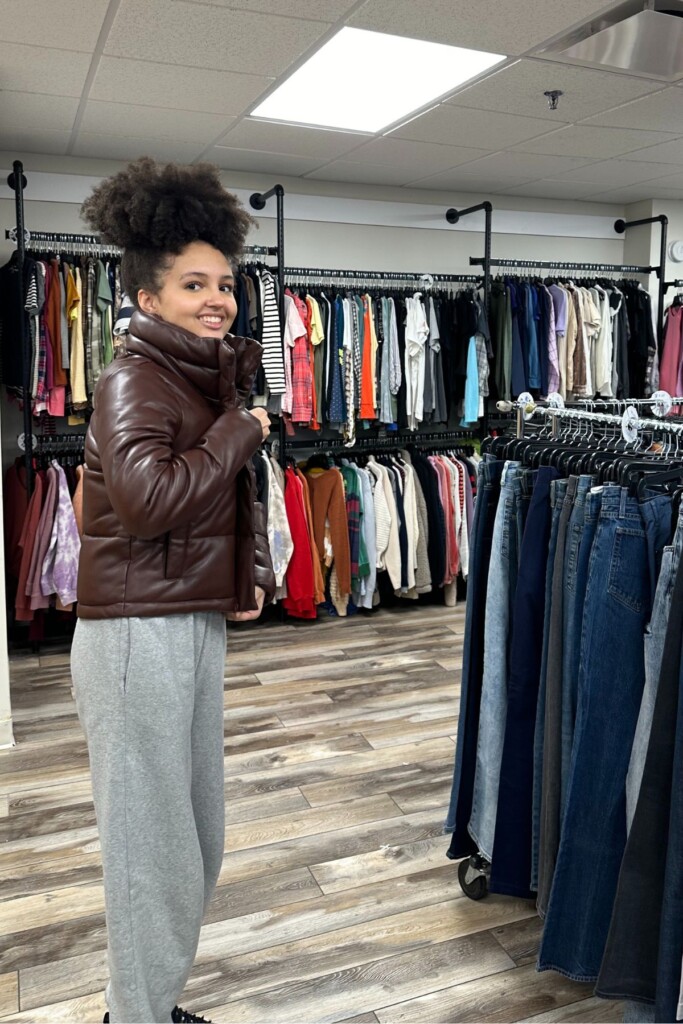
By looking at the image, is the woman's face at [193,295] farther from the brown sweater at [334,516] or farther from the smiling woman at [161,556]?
the brown sweater at [334,516]

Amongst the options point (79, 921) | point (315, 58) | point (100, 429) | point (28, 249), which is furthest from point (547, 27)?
point (79, 921)

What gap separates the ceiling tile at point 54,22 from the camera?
8.90 ft

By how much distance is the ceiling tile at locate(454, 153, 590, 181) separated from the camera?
15.6 feet

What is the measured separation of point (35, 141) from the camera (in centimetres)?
441

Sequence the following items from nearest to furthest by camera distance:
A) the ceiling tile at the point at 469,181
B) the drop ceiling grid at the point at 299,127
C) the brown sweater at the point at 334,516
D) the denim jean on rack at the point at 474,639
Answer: the denim jean on rack at the point at 474,639 → the drop ceiling grid at the point at 299,127 → the brown sweater at the point at 334,516 → the ceiling tile at the point at 469,181

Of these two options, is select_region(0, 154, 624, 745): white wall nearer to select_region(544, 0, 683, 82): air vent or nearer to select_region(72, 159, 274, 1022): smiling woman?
select_region(544, 0, 683, 82): air vent

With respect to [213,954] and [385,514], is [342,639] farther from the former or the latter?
[213,954]

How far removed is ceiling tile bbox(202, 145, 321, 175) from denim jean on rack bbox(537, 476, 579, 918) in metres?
3.49

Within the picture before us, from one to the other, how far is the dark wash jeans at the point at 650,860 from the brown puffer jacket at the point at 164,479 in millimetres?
817

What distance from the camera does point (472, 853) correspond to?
2.34 m

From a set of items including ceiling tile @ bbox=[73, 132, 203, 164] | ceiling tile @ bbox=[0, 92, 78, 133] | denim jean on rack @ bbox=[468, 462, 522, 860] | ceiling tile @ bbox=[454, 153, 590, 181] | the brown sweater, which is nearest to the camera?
denim jean on rack @ bbox=[468, 462, 522, 860]

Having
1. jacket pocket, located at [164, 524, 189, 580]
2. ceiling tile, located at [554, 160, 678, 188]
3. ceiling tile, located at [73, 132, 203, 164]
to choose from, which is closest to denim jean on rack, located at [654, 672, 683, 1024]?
jacket pocket, located at [164, 524, 189, 580]

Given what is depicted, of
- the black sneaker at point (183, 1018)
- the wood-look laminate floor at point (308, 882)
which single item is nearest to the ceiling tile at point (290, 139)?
the wood-look laminate floor at point (308, 882)

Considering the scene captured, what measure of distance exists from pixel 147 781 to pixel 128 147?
399 cm
